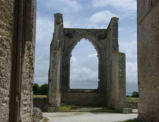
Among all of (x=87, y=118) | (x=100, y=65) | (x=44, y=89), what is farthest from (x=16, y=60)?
(x=44, y=89)

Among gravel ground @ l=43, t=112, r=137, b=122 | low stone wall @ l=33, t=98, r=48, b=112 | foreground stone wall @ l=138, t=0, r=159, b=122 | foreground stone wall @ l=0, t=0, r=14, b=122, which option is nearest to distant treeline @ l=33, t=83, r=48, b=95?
low stone wall @ l=33, t=98, r=48, b=112

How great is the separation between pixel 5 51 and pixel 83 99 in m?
19.0

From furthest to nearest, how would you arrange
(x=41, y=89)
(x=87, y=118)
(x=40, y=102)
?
(x=41, y=89), (x=40, y=102), (x=87, y=118)

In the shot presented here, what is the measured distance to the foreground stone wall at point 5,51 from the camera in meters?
6.04

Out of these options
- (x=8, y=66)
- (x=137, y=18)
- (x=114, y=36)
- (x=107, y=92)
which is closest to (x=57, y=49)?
(x=114, y=36)

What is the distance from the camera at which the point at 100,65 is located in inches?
1007

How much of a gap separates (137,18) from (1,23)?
30.8ft

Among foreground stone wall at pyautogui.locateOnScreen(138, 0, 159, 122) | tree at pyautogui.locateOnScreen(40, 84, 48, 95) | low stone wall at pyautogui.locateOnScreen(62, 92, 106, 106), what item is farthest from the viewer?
tree at pyautogui.locateOnScreen(40, 84, 48, 95)

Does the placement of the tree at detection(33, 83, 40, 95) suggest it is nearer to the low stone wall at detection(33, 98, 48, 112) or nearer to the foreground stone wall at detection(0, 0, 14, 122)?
the low stone wall at detection(33, 98, 48, 112)

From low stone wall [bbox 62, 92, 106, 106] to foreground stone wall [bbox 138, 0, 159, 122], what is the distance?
11507 millimetres

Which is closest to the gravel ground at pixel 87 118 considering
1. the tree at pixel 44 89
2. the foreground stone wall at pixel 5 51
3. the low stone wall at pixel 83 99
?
the foreground stone wall at pixel 5 51

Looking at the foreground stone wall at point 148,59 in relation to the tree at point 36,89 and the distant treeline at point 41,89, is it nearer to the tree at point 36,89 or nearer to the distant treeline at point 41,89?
the distant treeline at point 41,89

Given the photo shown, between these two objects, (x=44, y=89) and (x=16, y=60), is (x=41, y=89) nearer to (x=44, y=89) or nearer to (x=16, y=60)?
(x=44, y=89)

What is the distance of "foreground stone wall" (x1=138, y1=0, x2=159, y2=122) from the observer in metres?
10.9
